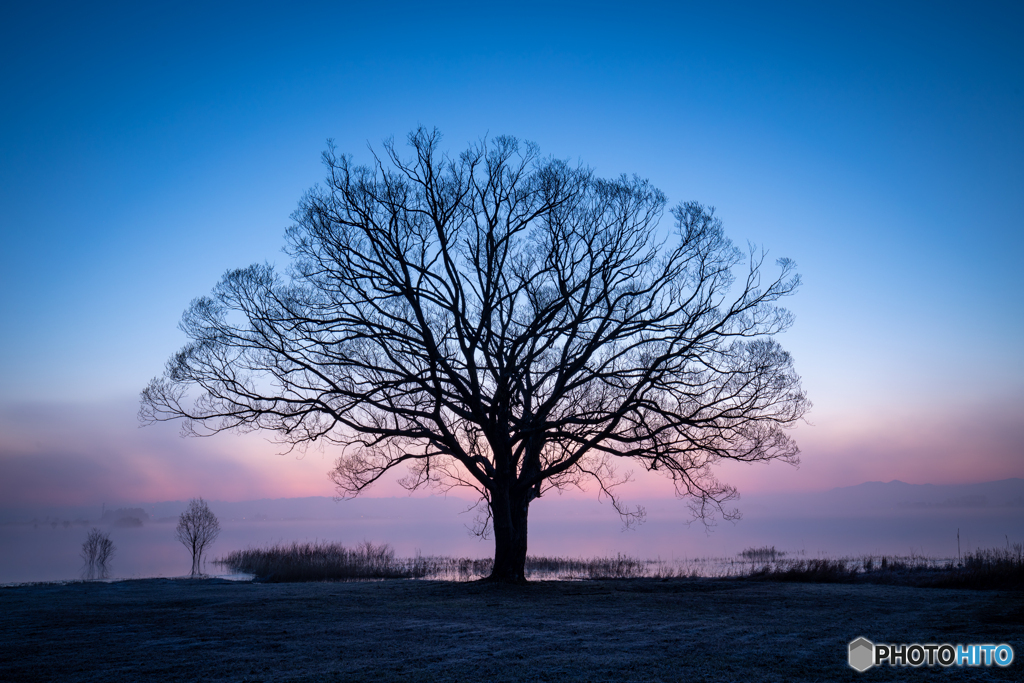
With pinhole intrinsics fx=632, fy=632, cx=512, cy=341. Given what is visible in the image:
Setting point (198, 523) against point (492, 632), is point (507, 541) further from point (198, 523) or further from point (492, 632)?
point (198, 523)

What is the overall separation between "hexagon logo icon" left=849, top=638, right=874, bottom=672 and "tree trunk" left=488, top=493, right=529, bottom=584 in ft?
32.4

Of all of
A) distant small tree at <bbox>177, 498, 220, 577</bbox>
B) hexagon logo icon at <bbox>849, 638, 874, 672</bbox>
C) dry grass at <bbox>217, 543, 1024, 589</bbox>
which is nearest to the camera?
hexagon logo icon at <bbox>849, 638, 874, 672</bbox>

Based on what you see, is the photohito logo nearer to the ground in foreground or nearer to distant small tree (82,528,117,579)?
the ground in foreground

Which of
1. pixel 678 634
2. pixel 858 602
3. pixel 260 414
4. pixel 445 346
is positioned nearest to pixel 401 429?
pixel 445 346

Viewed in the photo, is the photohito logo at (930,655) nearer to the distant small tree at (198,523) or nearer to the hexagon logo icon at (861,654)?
the hexagon logo icon at (861,654)

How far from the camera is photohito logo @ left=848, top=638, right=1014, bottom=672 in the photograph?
21.1 feet

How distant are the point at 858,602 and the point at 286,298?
1430 cm

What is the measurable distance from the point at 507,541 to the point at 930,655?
10840 millimetres

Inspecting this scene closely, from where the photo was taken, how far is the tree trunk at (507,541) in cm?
1628

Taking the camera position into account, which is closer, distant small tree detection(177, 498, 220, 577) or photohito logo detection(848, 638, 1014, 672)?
photohito logo detection(848, 638, 1014, 672)

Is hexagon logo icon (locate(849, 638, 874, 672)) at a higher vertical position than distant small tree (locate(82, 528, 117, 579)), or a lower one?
higher

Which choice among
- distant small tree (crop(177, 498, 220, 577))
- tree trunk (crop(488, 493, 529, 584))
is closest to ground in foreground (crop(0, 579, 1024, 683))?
tree trunk (crop(488, 493, 529, 584))

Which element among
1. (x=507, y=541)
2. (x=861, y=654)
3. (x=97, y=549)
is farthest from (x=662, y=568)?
(x=97, y=549)

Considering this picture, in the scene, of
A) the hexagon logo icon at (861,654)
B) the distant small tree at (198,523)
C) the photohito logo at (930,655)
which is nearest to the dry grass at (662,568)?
the distant small tree at (198,523)
